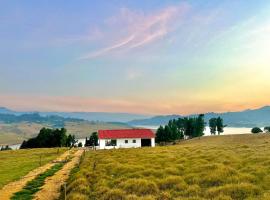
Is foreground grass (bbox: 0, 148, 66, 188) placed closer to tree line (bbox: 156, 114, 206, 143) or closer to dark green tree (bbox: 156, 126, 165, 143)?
dark green tree (bbox: 156, 126, 165, 143)

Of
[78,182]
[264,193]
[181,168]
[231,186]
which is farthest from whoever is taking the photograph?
[181,168]

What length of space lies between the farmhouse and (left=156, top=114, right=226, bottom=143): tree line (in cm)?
2904

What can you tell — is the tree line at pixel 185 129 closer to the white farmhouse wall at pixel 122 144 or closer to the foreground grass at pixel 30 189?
the white farmhouse wall at pixel 122 144

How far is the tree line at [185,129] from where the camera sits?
126 metres

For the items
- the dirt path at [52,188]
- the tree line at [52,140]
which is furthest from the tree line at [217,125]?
the dirt path at [52,188]

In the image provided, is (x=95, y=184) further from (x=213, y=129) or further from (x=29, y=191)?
(x=213, y=129)

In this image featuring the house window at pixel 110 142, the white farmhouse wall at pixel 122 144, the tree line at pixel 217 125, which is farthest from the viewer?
the tree line at pixel 217 125

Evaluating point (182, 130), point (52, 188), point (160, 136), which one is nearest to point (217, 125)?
point (182, 130)

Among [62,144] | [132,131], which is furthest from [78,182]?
[62,144]

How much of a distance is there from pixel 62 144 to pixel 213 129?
7978 centimetres

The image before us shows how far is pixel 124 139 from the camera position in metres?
94.5

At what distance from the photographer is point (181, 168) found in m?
31.4

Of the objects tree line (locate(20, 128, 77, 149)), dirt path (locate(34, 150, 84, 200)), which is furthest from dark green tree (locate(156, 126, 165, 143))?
dirt path (locate(34, 150, 84, 200))

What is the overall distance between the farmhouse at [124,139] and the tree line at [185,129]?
2904 cm
